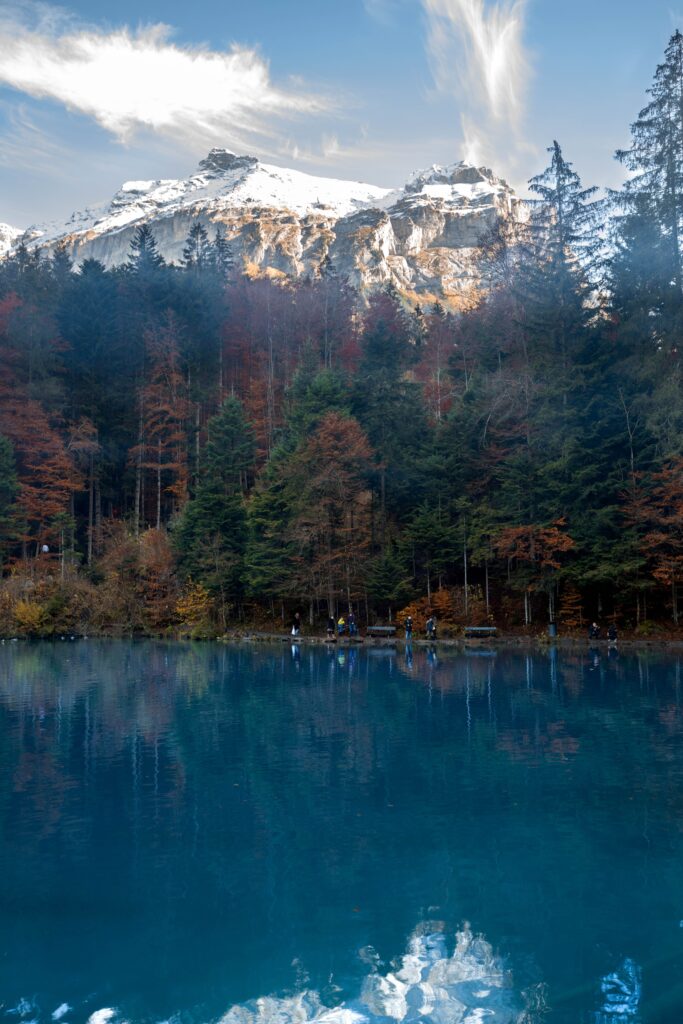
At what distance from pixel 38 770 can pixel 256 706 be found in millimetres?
6459

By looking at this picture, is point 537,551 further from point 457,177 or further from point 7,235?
point 7,235

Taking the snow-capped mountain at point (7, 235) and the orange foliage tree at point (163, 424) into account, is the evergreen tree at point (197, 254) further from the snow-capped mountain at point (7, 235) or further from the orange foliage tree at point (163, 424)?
the snow-capped mountain at point (7, 235)

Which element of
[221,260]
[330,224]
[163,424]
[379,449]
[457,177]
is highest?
[457,177]

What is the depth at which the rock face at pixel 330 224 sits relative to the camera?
384 ft

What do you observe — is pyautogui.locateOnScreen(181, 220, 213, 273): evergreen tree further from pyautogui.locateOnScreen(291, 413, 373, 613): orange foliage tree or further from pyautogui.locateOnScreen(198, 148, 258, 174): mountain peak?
pyautogui.locateOnScreen(198, 148, 258, 174): mountain peak

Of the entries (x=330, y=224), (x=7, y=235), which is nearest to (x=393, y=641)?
(x=330, y=224)

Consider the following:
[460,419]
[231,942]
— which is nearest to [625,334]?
[460,419]

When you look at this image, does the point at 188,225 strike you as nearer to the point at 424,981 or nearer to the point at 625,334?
the point at 625,334

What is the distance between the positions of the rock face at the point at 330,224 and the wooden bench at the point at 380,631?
74020 millimetres

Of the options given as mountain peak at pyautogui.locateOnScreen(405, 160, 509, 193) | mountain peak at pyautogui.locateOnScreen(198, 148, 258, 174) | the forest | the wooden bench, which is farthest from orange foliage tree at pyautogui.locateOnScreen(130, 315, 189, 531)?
mountain peak at pyautogui.locateOnScreen(198, 148, 258, 174)

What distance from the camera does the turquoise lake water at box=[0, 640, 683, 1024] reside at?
18.1ft

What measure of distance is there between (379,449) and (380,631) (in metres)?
10.3

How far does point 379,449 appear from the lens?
41375 millimetres

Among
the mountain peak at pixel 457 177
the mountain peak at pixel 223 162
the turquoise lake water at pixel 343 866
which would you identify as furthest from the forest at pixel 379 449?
the mountain peak at pixel 223 162
